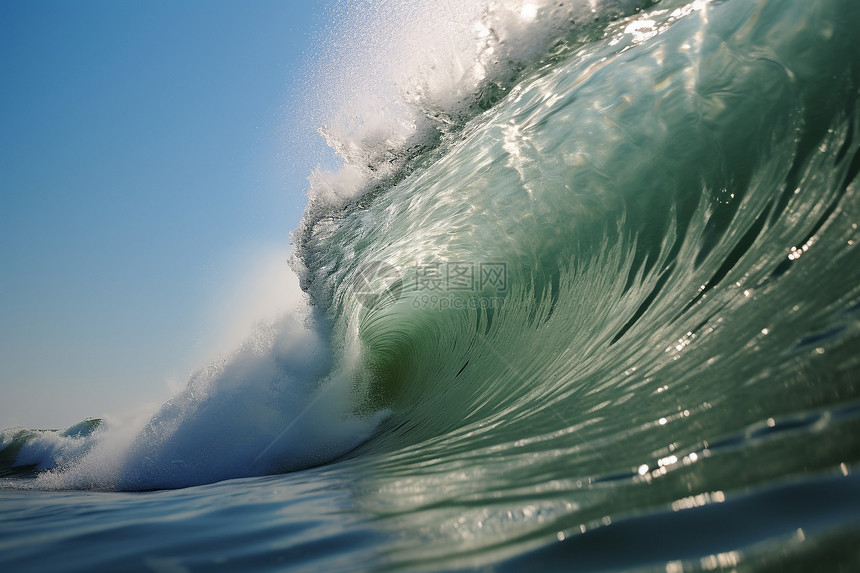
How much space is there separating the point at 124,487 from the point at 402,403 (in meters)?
3.47

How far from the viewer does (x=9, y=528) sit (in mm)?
2041

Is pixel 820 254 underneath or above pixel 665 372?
above

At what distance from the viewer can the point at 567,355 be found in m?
3.74

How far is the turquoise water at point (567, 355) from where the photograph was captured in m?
1.17

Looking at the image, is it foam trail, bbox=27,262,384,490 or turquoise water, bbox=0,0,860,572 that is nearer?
turquoise water, bbox=0,0,860,572

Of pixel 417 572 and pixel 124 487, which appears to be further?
pixel 124 487

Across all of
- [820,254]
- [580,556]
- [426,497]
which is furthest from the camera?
[820,254]

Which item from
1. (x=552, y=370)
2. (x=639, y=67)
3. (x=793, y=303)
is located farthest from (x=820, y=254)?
(x=639, y=67)

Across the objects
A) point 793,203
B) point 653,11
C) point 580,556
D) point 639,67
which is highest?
point 653,11

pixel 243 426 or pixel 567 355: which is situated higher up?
pixel 243 426

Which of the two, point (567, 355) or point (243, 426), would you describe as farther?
point (243, 426)

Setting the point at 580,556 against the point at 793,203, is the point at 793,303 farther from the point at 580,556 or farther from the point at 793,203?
the point at 580,556

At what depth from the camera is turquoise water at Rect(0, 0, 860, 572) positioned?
3.84 ft

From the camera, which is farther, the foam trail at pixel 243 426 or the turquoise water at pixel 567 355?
the foam trail at pixel 243 426
